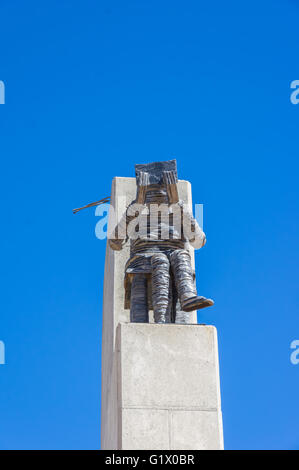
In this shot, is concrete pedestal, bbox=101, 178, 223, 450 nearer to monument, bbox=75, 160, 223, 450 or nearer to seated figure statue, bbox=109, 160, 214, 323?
monument, bbox=75, 160, 223, 450

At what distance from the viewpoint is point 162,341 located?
35.7 ft

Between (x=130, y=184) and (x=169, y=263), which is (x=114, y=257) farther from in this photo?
(x=169, y=263)

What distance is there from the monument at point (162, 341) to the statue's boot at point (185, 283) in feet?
0.04

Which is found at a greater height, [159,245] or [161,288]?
[159,245]

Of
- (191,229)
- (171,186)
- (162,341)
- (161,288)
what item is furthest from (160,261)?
(162,341)

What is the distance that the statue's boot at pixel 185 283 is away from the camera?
11.1 meters

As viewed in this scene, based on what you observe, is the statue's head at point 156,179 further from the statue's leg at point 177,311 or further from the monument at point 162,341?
the statue's leg at point 177,311

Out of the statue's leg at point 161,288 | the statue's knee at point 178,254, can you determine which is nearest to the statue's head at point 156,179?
the statue's knee at point 178,254

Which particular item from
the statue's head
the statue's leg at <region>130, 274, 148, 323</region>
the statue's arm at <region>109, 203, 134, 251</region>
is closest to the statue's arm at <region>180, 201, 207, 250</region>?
the statue's head

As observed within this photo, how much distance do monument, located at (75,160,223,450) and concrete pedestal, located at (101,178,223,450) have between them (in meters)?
0.01

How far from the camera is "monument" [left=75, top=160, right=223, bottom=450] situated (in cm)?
1044

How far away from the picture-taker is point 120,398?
1058cm

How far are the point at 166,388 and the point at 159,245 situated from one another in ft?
7.06

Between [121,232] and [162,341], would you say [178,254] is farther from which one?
[162,341]
